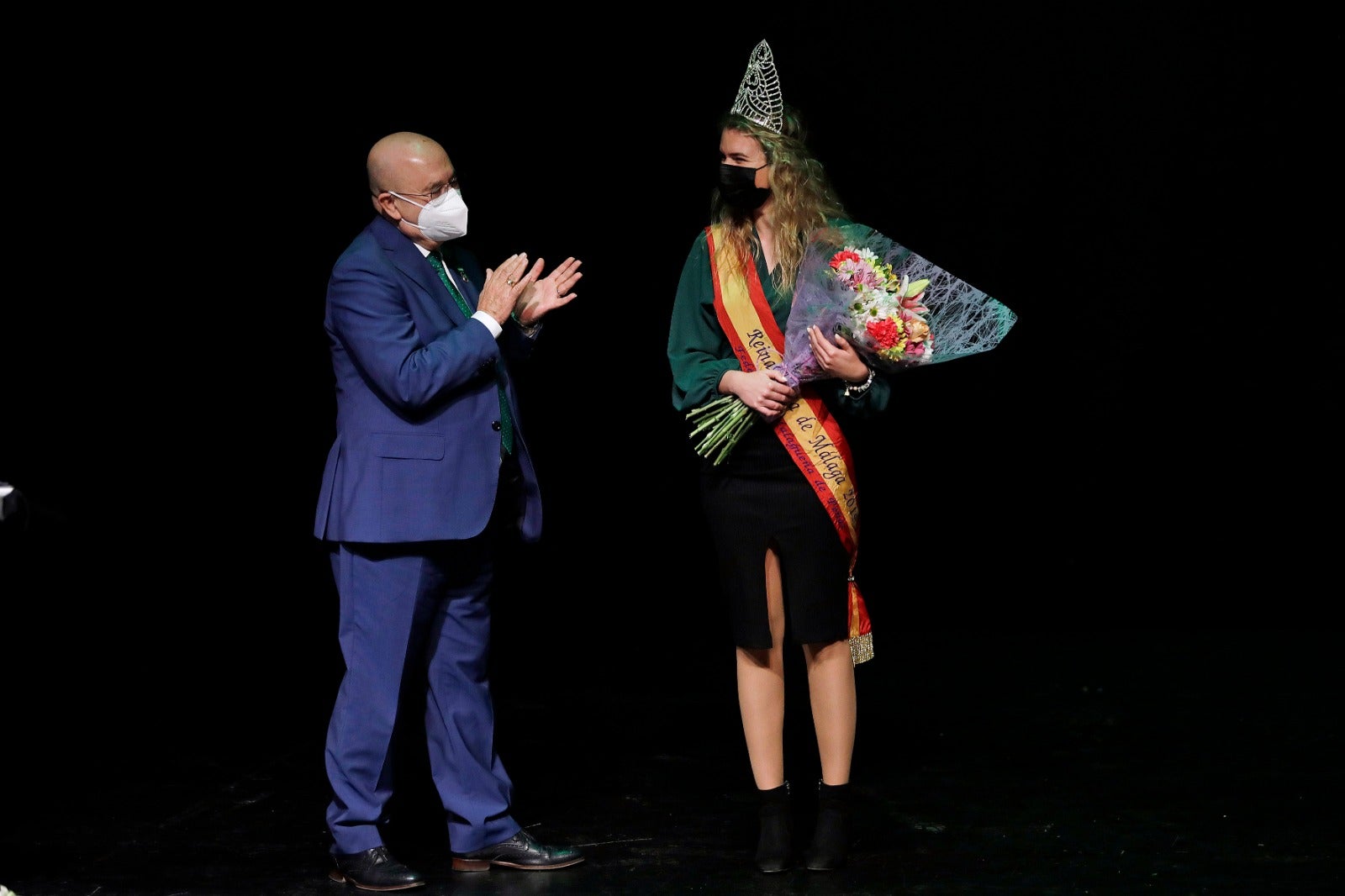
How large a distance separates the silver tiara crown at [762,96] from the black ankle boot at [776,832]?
1323 mm

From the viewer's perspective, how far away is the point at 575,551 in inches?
234

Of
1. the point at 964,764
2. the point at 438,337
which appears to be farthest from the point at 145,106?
the point at 964,764

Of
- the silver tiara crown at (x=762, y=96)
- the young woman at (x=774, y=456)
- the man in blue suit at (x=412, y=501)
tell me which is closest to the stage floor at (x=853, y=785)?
the man in blue suit at (x=412, y=501)

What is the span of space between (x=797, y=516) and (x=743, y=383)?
11.2 inches

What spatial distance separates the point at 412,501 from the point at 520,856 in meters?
0.73

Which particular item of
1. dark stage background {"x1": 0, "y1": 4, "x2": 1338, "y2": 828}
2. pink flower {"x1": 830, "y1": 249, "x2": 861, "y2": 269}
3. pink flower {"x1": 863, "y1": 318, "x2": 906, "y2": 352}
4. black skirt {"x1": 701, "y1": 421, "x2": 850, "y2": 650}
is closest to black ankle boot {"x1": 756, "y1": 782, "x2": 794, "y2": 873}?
black skirt {"x1": 701, "y1": 421, "x2": 850, "y2": 650}

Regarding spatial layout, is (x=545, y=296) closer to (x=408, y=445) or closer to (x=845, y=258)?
(x=408, y=445)

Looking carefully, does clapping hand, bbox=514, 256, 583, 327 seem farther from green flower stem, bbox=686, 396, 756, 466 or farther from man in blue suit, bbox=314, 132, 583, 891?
green flower stem, bbox=686, 396, 756, 466

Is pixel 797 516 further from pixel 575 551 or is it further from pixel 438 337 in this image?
pixel 575 551

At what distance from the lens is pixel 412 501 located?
9.66ft

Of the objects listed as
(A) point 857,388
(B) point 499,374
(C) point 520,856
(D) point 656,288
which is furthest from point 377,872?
(D) point 656,288

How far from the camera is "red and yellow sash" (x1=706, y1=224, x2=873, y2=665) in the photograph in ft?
10.2

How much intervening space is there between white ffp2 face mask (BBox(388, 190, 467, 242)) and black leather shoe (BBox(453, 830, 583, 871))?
3.87ft

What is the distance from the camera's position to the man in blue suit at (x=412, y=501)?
2938mm
